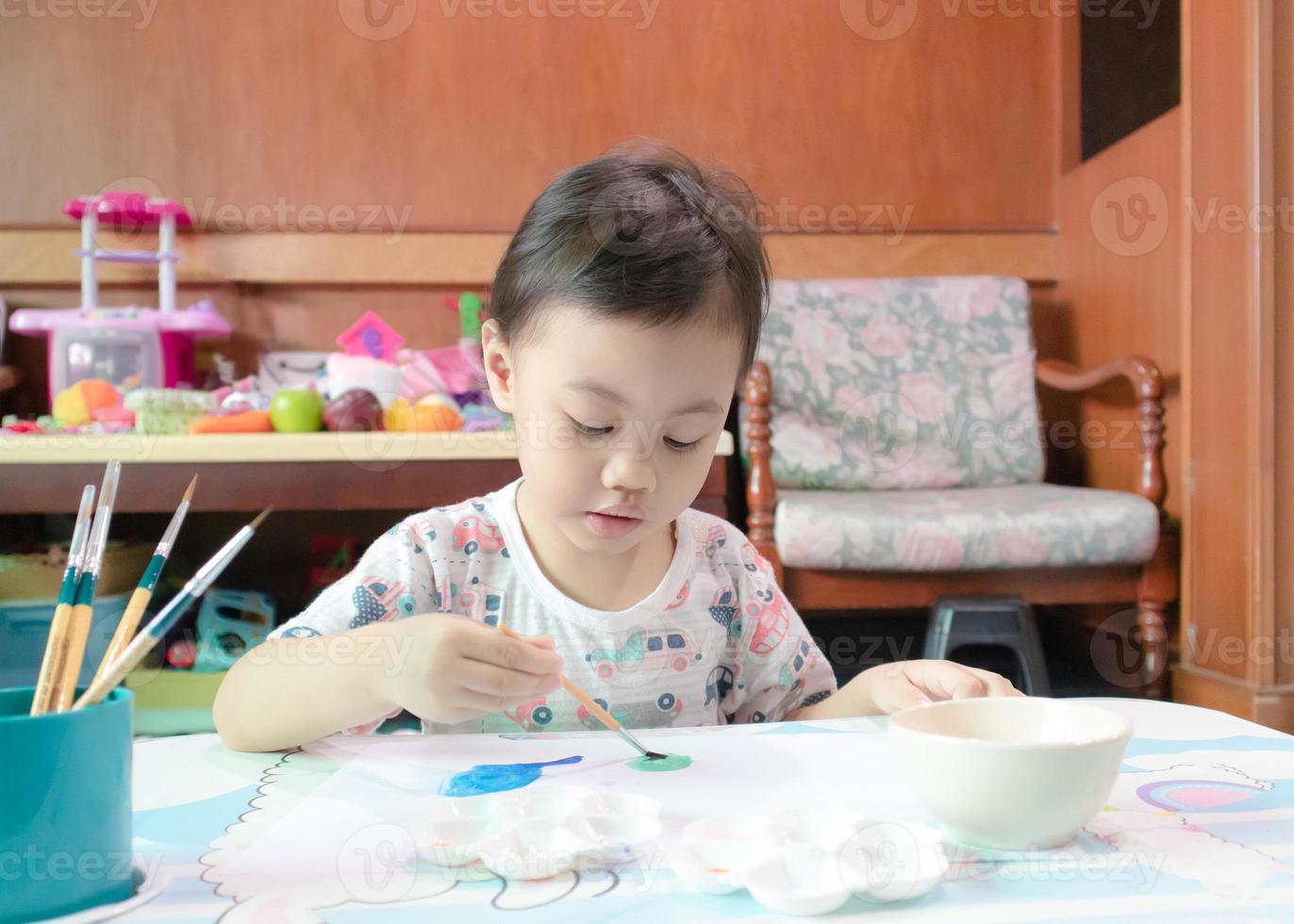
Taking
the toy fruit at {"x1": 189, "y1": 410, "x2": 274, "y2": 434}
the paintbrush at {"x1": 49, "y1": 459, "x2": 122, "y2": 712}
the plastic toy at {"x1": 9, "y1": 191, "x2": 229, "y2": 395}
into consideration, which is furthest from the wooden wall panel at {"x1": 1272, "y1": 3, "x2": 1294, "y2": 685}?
Answer: the plastic toy at {"x1": 9, "y1": 191, "x2": 229, "y2": 395}

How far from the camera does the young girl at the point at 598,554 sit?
71 centimetres

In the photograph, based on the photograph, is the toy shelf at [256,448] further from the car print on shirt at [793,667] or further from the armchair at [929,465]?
the car print on shirt at [793,667]

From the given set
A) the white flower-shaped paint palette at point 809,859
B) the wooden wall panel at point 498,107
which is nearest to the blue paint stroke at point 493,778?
the white flower-shaped paint palette at point 809,859

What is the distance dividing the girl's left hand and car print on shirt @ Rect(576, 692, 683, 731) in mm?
209

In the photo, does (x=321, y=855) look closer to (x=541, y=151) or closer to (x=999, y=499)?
(x=999, y=499)

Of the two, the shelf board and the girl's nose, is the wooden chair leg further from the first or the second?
the girl's nose

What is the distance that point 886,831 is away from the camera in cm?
50

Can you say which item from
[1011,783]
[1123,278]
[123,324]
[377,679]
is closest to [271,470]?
[123,324]

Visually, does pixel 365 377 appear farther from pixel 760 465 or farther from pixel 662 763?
pixel 662 763

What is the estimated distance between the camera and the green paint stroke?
0.65 meters

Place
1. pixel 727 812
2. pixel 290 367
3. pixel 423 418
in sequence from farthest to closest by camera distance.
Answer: pixel 290 367
pixel 423 418
pixel 727 812

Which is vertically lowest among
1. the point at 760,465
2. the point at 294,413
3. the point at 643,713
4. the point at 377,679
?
the point at 643,713

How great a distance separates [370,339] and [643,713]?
1.71 meters

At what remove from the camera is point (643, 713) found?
0.98 meters
